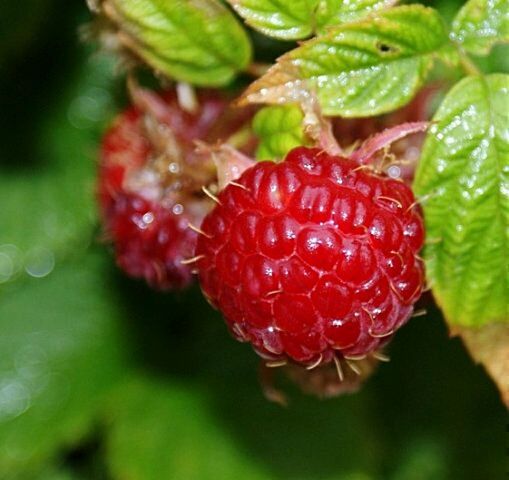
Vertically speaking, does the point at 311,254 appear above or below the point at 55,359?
above

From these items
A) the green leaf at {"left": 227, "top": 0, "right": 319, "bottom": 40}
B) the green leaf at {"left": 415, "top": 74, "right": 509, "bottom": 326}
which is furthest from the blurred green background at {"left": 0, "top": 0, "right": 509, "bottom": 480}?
the green leaf at {"left": 227, "top": 0, "right": 319, "bottom": 40}

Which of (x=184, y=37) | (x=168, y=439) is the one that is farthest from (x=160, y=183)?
(x=168, y=439)

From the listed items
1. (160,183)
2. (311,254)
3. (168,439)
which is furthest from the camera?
(168,439)

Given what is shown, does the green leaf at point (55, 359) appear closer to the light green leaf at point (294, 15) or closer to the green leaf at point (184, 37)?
the green leaf at point (184, 37)

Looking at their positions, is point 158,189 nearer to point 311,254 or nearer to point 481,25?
point 311,254

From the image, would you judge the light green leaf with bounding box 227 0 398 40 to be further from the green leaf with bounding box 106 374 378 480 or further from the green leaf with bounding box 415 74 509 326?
the green leaf with bounding box 106 374 378 480

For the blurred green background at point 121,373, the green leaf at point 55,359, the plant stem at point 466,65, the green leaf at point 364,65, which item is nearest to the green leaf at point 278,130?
the green leaf at point 364,65
